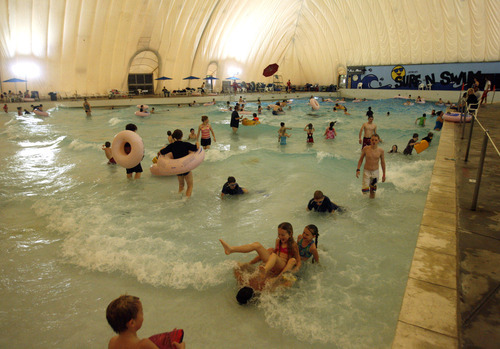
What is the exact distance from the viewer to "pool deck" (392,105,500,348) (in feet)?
8.83

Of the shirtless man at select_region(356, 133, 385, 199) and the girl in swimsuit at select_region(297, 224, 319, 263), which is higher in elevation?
the shirtless man at select_region(356, 133, 385, 199)

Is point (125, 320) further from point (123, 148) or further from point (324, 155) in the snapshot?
point (324, 155)

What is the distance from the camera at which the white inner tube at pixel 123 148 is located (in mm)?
7367

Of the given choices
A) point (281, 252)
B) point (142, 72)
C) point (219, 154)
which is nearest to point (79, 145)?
point (219, 154)

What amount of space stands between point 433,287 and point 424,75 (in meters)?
36.8

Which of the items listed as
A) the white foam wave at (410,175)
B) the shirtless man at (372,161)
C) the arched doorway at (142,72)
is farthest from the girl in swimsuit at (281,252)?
the arched doorway at (142,72)

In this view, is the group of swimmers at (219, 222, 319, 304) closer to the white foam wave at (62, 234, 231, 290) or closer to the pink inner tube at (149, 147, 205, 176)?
the white foam wave at (62, 234, 231, 290)

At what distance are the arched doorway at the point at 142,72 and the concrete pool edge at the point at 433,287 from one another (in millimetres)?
34554

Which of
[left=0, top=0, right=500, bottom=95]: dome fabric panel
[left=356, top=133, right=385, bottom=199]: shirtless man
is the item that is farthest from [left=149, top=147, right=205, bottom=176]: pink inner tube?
[left=0, top=0, right=500, bottom=95]: dome fabric panel

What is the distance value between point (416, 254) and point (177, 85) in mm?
36891

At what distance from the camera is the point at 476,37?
29.5m

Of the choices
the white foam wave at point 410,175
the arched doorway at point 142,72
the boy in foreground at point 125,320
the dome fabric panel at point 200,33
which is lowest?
the white foam wave at point 410,175

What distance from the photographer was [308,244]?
4.69 meters

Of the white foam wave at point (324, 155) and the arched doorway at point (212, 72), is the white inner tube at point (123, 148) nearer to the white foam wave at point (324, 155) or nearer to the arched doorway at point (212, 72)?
the white foam wave at point (324, 155)
